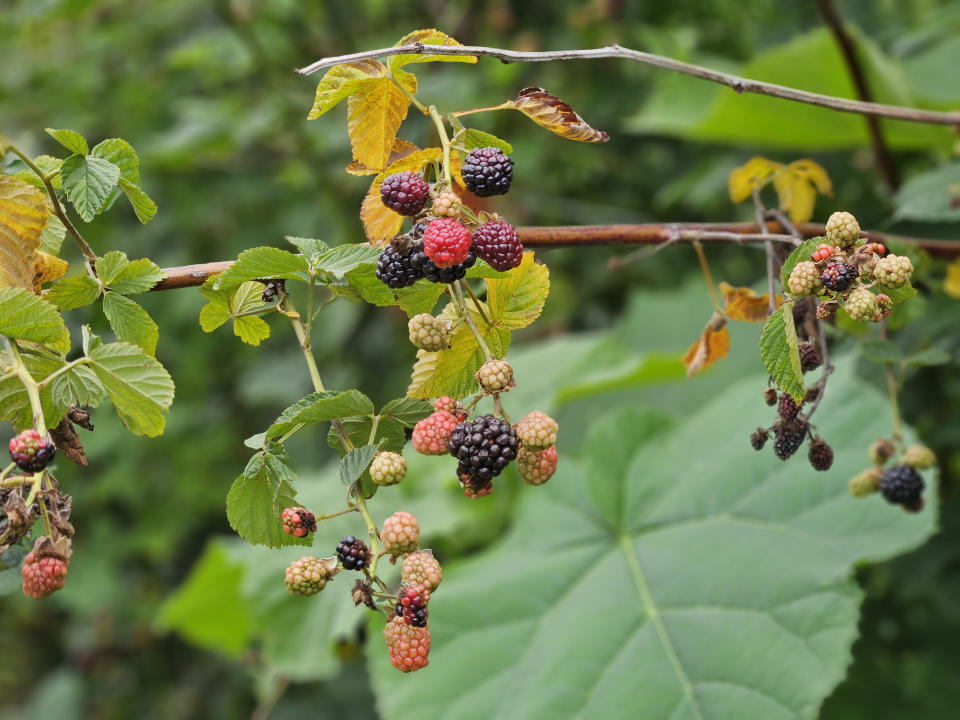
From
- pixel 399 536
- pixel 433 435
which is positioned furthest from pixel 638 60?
pixel 399 536

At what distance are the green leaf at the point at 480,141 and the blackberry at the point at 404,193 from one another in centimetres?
11

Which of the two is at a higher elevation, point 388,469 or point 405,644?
point 388,469

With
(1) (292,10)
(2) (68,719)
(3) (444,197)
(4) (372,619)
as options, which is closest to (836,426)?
(4) (372,619)

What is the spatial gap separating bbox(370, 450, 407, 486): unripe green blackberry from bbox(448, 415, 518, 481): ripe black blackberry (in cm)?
5

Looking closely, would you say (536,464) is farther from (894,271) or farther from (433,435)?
(894,271)

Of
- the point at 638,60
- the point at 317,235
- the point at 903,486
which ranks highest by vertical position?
the point at 638,60

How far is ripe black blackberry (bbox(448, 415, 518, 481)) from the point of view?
813 mm

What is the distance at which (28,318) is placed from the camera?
829 mm

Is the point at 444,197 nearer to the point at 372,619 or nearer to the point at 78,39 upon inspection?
the point at 372,619

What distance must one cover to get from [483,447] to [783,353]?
0.30 m

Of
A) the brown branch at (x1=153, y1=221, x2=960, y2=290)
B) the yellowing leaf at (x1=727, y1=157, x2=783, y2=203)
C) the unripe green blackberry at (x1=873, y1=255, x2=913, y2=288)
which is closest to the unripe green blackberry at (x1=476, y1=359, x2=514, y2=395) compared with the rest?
the brown branch at (x1=153, y1=221, x2=960, y2=290)

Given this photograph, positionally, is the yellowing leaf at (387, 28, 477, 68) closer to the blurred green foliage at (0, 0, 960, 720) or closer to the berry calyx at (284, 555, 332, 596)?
the berry calyx at (284, 555, 332, 596)

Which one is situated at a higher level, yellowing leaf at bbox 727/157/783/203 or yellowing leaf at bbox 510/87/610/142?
yellowing leaf at bbox 510/87/610/142

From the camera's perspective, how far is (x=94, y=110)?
362 centimetres
